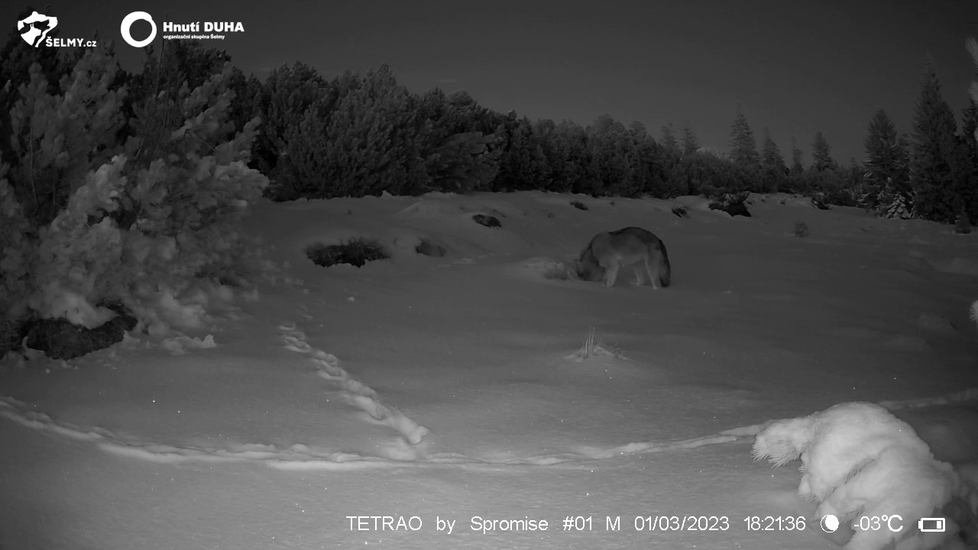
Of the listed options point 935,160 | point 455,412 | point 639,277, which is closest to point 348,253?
point 639,277

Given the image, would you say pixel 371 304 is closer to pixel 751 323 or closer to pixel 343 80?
pixel 751 323

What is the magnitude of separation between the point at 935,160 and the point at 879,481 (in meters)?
18.8

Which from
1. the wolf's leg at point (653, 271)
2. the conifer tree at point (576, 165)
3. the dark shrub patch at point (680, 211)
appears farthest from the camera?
the conifer tree at point (576, 165)

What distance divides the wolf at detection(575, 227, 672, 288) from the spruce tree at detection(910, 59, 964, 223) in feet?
44.3

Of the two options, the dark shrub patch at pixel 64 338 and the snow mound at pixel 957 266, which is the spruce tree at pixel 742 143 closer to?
the snow mound at pixel 957 266

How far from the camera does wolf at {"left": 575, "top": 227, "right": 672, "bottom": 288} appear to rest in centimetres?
707

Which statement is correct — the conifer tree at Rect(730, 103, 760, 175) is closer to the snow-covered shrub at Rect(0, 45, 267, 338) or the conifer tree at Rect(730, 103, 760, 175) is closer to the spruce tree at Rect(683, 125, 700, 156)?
the spruce tree at Rect(683, 125, 700, 156)

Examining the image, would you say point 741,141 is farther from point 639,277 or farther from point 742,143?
point 639,277

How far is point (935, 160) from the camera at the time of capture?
17.1m

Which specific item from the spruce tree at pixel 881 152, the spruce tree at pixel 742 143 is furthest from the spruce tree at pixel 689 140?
the spruce tree at pixel 881 152

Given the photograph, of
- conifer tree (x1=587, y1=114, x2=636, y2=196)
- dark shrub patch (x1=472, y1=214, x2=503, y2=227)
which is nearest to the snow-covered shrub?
dark shrub patch (x1=472, y1=214, x2=503, y2=227)

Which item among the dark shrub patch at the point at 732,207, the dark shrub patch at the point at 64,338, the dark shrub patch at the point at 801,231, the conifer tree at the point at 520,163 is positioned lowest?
the dark shrub patch at the point at 64,338

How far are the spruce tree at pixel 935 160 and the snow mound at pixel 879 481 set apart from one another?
59.2ft

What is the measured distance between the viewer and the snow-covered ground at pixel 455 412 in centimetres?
200
